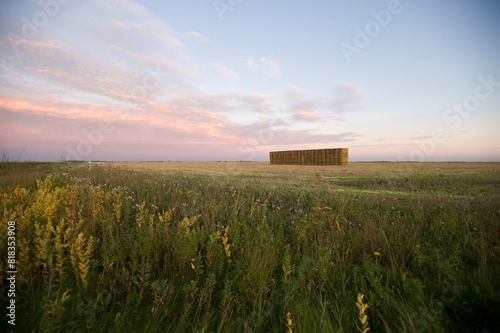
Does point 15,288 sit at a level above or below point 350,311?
above

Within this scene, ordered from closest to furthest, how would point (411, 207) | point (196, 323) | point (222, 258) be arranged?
point (196, 323)
point (222, 258)
point (411, 207)

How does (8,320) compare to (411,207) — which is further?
(411,207)

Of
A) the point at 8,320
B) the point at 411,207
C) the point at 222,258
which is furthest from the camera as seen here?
the point at 411,207

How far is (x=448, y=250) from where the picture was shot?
4309 millimetres

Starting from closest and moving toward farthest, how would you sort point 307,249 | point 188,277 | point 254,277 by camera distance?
point 254,277, point 188,277, point 307,249

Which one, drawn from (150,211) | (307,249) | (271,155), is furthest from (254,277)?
(271,155)

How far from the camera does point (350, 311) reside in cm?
265

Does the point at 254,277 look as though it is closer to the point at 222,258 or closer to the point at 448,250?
the point at 222,258

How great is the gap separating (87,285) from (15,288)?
0.68m

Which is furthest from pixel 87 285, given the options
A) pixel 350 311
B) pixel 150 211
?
pixel 150 211

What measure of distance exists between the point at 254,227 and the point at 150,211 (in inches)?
103

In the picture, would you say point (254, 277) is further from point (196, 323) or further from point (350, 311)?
point (350, 311)

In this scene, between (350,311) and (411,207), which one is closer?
(350,311)

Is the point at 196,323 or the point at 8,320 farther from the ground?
the point at 8,320
